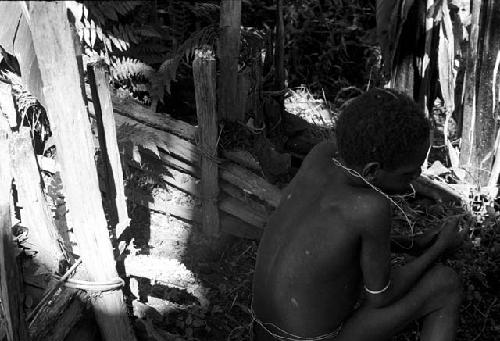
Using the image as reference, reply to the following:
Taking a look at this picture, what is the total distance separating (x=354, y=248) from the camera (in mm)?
2219

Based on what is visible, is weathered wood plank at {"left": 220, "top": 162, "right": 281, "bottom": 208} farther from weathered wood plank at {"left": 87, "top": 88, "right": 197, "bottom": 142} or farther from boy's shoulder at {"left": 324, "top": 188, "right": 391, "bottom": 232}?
boy's shoulder at {"left": 324, "top": 188, "right": 391, "bottom": 232}

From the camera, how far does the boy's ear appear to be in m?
2.11

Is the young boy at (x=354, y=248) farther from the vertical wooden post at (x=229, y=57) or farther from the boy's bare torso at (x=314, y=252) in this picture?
the vertical wooden post at (x=229, y=57)

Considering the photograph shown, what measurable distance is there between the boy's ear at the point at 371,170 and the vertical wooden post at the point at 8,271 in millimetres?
1123

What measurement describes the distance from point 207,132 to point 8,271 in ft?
4.91

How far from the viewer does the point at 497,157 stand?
388cm

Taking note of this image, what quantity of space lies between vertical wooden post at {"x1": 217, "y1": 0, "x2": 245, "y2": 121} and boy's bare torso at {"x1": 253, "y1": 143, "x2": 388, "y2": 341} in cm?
118

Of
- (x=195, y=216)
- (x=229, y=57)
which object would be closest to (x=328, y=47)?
(x=229, y=57)

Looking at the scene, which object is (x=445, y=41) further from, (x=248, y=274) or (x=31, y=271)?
(x=31, y=271)

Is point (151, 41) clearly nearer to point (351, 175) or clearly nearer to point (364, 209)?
point (351, 175)

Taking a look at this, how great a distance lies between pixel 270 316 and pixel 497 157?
2.05 meters

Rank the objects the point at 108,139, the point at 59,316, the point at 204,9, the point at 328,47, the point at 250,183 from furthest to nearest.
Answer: the point at 328,47 → the point at 204,9 → the point at 250,183 → the point at 108,139 → the point at 59,316

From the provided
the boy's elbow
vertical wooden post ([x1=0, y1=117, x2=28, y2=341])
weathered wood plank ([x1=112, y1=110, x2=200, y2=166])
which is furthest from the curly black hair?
weathered wood plank ([x1=112, y1=110, x2=200, y2=166])

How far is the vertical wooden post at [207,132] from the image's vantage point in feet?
10.3
